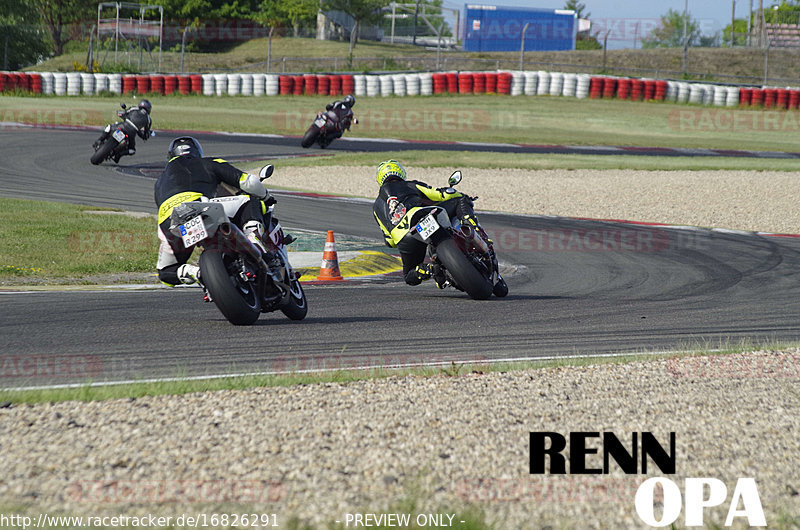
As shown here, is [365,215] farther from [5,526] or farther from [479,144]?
[479,144]

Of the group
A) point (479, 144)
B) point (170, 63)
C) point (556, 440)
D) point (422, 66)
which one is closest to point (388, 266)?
point (556, 440)

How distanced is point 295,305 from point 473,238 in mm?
2151

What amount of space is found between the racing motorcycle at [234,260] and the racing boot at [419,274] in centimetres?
Result: 203

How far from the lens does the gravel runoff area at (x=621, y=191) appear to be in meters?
18.7

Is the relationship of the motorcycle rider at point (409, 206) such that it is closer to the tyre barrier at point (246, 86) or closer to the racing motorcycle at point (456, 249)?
the racing motorcycle at point (456, 249)

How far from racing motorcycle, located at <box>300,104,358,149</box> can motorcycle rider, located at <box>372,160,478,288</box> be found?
60.0 ft

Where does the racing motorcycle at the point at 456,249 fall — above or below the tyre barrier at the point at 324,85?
below

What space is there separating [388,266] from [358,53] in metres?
51.0

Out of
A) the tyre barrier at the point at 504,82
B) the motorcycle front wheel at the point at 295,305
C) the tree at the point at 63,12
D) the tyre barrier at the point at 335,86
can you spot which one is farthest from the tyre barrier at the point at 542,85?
the motorcycle front wheel at the point at 295,305

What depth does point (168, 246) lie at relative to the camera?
7875 millimetres

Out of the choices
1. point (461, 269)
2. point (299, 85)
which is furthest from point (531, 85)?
point (461, 269)

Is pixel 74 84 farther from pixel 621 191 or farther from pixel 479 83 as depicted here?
pixel 621 191

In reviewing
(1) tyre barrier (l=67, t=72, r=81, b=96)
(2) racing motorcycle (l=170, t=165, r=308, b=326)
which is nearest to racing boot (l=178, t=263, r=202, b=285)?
(2) racing motorcycle (l=170, t=165, r=308, b=326)

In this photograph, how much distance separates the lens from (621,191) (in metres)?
21.4
